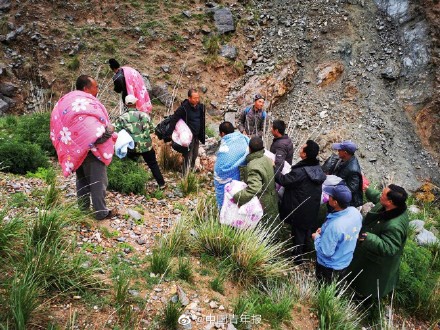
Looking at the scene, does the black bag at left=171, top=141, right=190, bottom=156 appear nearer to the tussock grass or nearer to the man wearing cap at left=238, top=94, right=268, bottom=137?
the man wearing cap at left=238, top=94, right=268, bottom=137

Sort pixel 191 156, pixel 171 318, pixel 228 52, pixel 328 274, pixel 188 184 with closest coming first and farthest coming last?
pixel 171 318
pixel 328 274
pixel 188 184
pixel 191 156
pixel 228 52

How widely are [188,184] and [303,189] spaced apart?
2169 millimetres

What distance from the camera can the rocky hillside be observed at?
9039mm

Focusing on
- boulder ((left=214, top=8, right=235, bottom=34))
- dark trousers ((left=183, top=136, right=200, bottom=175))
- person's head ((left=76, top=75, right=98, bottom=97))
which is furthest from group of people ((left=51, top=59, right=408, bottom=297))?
boulder ((left=214, top=8, right=235, bottom=34))

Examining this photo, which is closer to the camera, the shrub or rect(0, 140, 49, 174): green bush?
rect(0, 140, 49, 174): green bush

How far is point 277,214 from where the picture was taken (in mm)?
4184

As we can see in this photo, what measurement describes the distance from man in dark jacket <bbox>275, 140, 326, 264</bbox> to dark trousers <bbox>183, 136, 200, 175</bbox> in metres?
1.91

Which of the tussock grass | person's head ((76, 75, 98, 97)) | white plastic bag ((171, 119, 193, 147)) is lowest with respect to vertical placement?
the tussock grass

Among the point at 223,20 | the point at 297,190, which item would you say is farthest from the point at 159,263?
the point at 223,20

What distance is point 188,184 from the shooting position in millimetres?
5703

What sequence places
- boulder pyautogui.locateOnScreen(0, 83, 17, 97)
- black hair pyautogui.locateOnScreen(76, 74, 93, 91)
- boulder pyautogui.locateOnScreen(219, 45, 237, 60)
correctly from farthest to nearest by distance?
1. boulder pyautogui.locateOnScreen(219, 45, 237, 60)
2. boulder pyautogui.locateOnScreen(0, 83, 17, 97)
3. black hair pyautogui.locateOnScreen(76, 74, 93, 91)

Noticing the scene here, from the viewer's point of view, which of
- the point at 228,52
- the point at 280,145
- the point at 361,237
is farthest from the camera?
the point at 228,52

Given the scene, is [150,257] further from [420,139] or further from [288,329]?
[420,139]

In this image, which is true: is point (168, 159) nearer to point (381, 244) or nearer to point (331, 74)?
point (381, 244)
